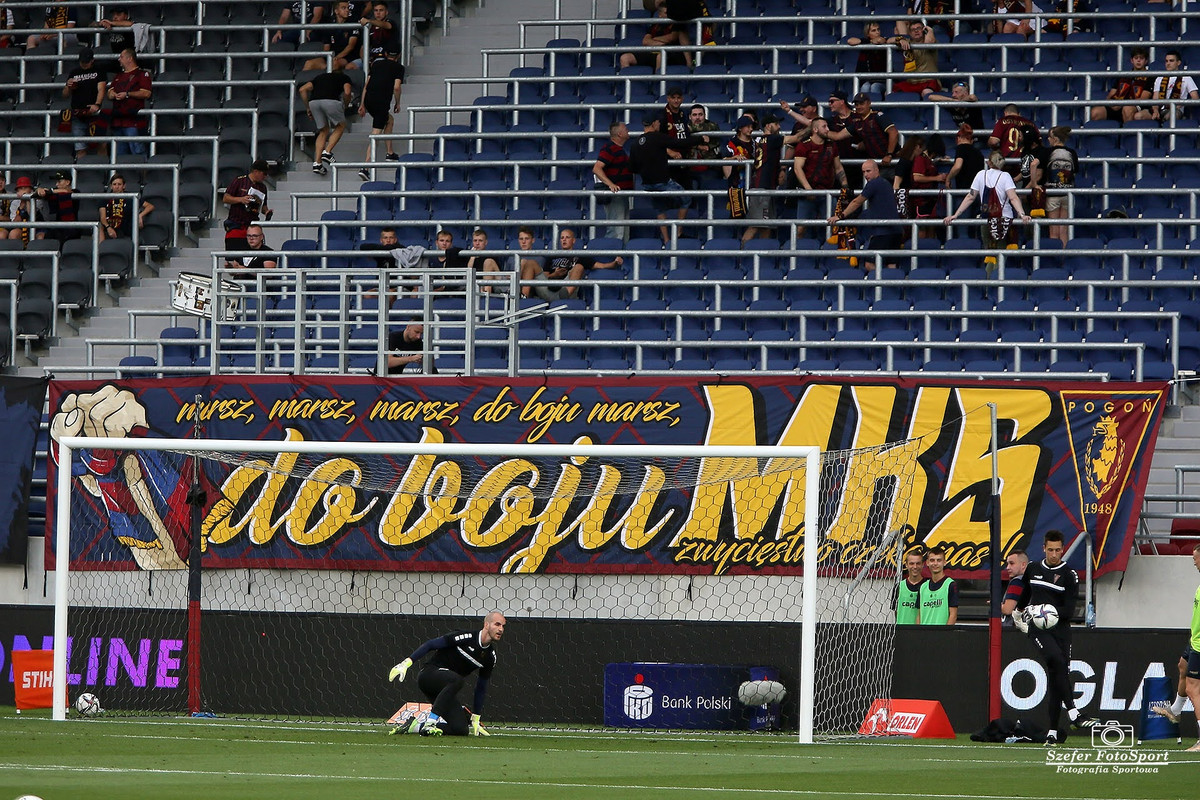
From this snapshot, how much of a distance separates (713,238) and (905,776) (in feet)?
40.8

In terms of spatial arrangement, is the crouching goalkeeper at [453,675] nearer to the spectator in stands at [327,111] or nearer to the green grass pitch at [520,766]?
the green grass pitch at [520,766]

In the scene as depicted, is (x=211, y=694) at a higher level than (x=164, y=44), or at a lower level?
lower

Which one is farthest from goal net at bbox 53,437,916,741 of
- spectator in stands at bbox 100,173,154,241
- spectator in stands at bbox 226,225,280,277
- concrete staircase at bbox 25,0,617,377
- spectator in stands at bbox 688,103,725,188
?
spectator in stands at bbox 100,173,154,241

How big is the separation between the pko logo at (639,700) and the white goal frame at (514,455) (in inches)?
56.7

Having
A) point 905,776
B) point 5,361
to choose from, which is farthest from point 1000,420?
point 5,361

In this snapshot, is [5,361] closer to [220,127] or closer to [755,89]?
[220,127]

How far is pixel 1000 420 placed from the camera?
18312 millimetres

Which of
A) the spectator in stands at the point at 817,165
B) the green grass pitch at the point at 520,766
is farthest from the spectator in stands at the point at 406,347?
the green grass pitch at the point at 520,766

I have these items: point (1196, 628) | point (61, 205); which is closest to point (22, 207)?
point (61, 205)

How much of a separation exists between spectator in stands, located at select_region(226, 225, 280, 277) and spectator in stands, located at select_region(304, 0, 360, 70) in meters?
4.46

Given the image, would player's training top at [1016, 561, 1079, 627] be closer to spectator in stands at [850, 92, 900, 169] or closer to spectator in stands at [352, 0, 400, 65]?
spectator in stands at [850, 92, 900, 169]

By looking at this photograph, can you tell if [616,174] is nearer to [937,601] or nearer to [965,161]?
[965,161]

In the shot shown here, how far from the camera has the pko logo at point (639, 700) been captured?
16547 mm

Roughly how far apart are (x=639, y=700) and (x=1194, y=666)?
16.1 ft
